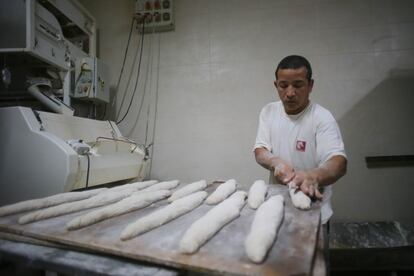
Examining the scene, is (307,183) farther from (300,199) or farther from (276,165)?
(276,165)

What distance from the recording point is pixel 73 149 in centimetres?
151

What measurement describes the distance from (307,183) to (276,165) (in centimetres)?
27

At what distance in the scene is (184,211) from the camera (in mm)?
1028

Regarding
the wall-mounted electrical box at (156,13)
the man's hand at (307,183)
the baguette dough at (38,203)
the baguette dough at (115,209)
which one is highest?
the wall-mounted electrical box at (156,13)

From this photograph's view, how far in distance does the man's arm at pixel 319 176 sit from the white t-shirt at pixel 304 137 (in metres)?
0.07

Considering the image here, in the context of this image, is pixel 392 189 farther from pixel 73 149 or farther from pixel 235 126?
pixel 73 149

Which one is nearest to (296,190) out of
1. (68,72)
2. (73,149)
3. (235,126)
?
(73,149)

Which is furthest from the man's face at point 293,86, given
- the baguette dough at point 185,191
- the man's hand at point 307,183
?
the baguette dough at point 185,191

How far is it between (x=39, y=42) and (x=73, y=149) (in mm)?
942

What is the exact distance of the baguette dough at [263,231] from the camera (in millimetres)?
630

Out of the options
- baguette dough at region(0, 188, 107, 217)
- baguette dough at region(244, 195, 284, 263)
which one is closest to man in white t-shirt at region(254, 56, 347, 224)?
baguette dough at region(244, 195, 284, 263)

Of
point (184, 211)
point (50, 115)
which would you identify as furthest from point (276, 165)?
point (50, 115)

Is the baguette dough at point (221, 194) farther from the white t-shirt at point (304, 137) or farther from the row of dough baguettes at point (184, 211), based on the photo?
the white t-shirt at point (304, 137)

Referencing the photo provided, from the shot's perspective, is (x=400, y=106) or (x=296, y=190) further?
(x=400, y=106)
